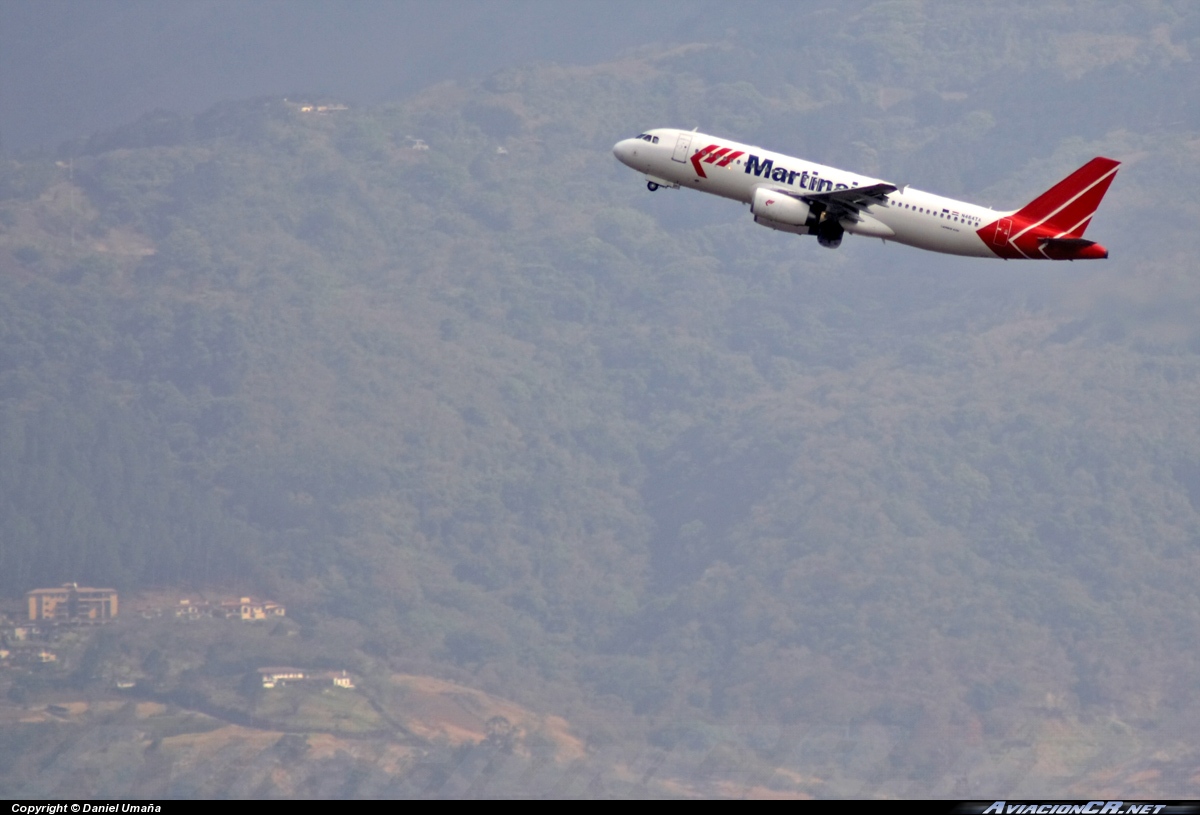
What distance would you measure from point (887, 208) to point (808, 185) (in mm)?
4422

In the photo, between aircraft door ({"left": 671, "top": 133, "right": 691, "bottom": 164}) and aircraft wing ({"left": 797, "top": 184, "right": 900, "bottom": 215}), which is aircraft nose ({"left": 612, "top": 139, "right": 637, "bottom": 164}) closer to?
aircraft door ({"left": 671, "top": 133, "right": 691, "bottom": 164})

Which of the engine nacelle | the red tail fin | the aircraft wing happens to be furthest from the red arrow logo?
the red tail fin

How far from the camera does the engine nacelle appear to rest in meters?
100

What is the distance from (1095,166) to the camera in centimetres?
10369

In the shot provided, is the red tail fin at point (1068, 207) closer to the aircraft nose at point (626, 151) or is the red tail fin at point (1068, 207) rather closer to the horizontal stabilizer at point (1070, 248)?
the horizontal stabilizer at point (1070, 248)

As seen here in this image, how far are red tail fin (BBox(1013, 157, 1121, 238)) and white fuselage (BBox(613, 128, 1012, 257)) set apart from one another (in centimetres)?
165

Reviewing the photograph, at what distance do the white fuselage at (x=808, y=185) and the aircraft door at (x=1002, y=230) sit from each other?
1.31ft

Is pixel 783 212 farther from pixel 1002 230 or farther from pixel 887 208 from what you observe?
pixel 1002 230

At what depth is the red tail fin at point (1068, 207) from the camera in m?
102

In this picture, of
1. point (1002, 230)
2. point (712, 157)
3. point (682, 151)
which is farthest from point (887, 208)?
point (682, 151)
